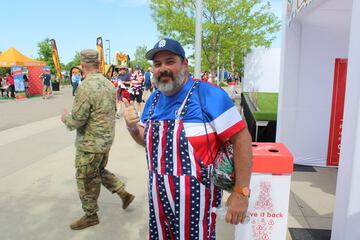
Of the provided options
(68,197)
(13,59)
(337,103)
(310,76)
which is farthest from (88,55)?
(13,59)

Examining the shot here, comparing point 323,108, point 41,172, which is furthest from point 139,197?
point 323,108

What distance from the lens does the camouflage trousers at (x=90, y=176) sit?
3465 millimetres

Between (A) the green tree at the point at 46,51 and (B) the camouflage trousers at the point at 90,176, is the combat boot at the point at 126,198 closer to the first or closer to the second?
(B) the camouflage trousers at the point at 90,176

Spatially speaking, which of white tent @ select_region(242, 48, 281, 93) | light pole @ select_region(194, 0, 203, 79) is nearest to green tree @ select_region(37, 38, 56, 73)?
white tent @ select_region(242, 48, 281, 93)

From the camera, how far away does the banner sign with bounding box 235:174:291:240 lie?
277 centimetres

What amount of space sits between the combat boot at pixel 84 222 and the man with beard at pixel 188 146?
74.6 inches

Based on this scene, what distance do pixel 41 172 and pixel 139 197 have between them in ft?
6.87

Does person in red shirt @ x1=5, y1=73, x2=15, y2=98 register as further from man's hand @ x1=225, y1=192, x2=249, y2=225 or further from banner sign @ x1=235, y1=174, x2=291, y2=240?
man's hand @ x1=225, y1=192, x2=249, y2=225

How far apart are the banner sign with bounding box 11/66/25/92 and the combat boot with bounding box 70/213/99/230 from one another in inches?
723

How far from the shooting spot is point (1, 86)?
857 inches

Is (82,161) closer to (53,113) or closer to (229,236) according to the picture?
(229,236)

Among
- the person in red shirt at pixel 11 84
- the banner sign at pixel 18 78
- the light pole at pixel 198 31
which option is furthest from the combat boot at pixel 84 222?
the person in red shirt at pixel 11 84

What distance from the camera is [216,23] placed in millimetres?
16312

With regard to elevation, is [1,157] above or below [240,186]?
below
